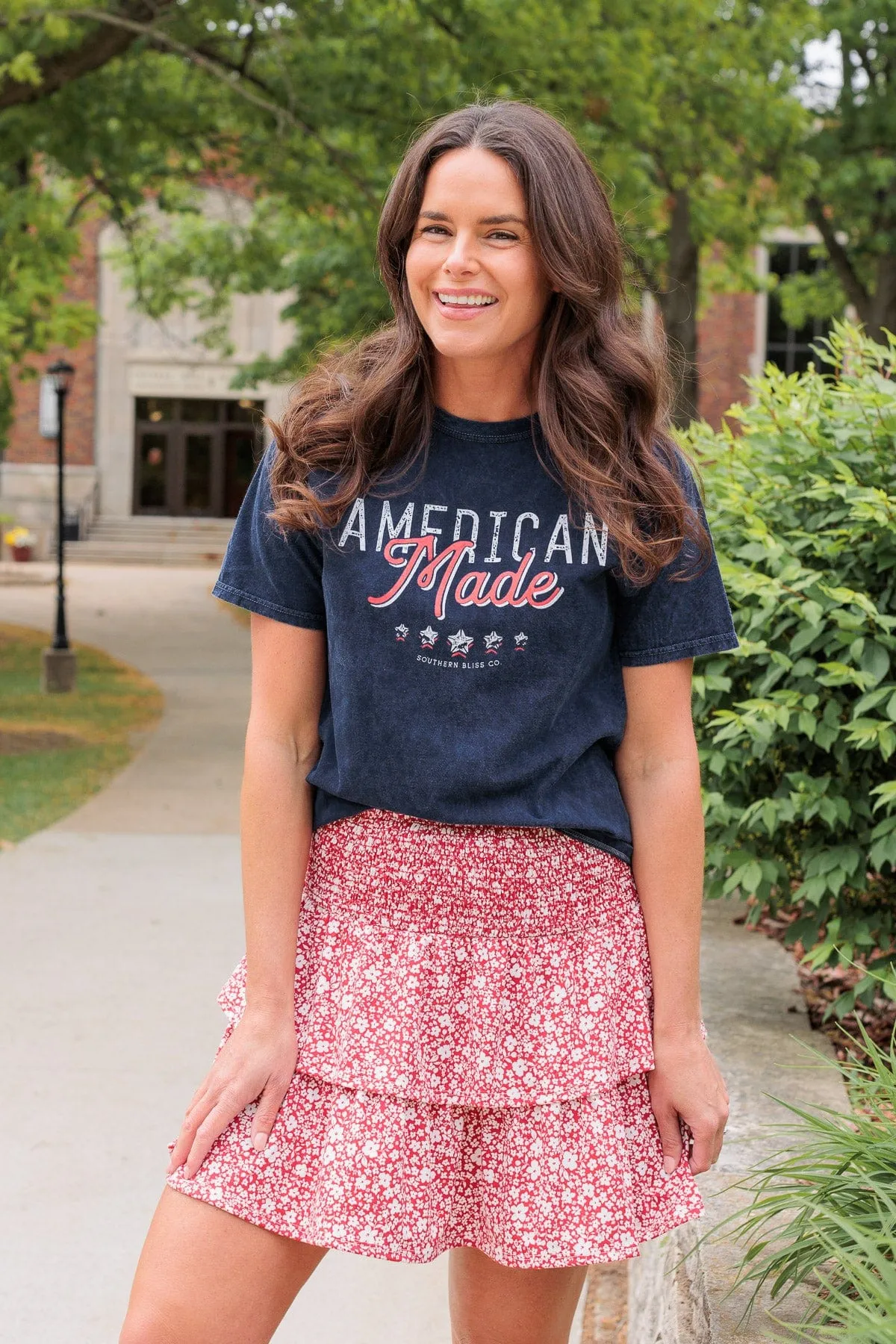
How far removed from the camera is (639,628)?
6.27 feet

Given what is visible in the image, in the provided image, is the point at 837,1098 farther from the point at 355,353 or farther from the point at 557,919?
the point at 355,353

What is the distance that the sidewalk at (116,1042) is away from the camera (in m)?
3.41

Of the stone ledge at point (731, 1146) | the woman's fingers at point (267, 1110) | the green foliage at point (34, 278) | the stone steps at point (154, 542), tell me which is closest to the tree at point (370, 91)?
the green foliage at point (34, 278)

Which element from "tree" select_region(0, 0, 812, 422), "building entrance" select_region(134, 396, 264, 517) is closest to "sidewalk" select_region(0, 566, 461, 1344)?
"tree" select_region(0, 0, 812, 422)

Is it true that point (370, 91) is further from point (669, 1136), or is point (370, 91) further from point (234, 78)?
point (669, 1136)

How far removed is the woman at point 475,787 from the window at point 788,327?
3130 centimetres

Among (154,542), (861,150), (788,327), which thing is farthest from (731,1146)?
(154,542)

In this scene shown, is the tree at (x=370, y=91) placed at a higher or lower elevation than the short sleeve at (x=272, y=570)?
higher

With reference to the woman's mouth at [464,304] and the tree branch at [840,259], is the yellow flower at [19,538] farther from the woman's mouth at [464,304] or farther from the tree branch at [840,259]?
the woman's mouth at [464,304]

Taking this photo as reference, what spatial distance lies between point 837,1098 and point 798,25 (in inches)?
572

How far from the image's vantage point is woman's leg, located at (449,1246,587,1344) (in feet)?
6.41

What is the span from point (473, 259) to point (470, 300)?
0.16ft

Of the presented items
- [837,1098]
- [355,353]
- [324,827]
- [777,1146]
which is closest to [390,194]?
[355,353]

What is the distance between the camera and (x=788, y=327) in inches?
1315
